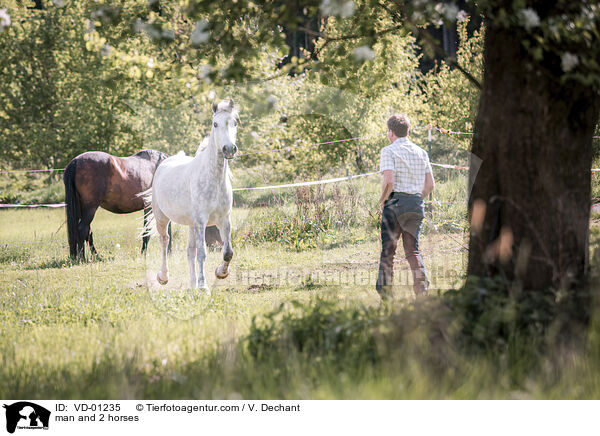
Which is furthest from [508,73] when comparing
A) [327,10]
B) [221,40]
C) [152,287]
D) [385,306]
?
[152,287]

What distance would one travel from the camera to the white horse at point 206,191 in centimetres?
677

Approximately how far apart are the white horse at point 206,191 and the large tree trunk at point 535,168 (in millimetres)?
3403

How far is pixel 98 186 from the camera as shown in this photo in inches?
451

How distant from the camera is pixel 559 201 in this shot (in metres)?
3.91

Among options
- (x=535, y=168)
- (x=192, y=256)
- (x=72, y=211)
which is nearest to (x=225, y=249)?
(x=192, y=256)

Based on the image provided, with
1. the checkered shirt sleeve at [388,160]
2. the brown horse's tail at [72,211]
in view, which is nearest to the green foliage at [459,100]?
the brown horse's tail at [72,211]

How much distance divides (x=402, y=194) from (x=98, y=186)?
26.2 feet

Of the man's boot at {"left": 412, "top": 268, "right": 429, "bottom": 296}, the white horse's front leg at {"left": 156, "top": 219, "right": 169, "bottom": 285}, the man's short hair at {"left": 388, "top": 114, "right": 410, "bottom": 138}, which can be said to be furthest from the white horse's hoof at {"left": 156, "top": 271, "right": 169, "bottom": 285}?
the man's short hair at {"left": 388, "top": 114, "right": 410, "bottom": 138}

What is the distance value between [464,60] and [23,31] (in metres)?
17.5

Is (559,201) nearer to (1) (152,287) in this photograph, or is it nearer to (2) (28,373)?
(2) (28,373)

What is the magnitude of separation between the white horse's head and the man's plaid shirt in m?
1.95

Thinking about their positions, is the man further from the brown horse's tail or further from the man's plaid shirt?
the brown horse's tail
